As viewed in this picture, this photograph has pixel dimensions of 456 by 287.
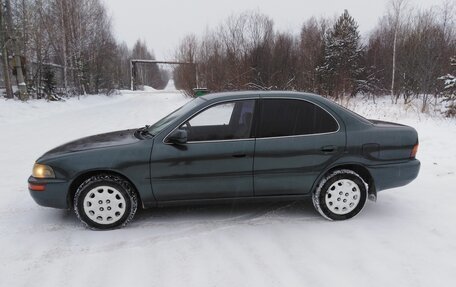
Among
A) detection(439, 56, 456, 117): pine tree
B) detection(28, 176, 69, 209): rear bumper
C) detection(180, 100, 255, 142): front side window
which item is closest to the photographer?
detection(28, 176, 69, 209): rear bumper

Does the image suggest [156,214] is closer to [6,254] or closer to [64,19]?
[6,254]

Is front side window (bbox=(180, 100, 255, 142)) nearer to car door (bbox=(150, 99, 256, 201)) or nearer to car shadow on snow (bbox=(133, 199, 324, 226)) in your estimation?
car door (bbox=(150, 99, 256, 201))

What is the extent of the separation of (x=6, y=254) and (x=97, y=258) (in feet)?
3.07

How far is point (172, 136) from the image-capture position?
385cm

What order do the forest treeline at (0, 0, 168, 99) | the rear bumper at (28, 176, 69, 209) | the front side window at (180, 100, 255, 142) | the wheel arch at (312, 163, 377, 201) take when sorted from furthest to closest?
the forest treeline at (0, 0, 168, 99)
the wheel arch at (312, 163, 377, 201)
the front side window at (180, 100, 255, 142)
the rear bumper at (28, 176, 69, 209)

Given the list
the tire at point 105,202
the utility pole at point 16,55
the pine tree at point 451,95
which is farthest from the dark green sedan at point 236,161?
the utility pole at point 16,55

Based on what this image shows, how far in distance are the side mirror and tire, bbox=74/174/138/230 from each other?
0.70 m

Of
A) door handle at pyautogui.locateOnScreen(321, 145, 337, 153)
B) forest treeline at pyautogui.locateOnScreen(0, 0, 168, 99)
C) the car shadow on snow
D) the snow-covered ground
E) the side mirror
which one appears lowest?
the snow-covered ground

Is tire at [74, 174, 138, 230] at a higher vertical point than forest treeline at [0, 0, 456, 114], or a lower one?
lower

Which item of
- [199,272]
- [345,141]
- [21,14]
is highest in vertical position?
[21,14]

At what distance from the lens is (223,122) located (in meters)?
4.14

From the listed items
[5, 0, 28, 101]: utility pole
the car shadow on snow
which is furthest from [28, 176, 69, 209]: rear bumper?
[5, 0, 28, 101]: utility pole

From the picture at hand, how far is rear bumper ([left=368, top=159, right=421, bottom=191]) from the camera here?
163 inches

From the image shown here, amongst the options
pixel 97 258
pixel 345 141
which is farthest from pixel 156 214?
pixel 345 141
